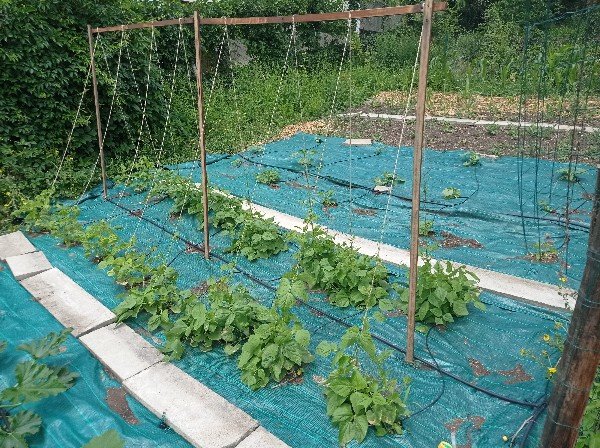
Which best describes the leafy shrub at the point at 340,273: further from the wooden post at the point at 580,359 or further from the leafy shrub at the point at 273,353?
the wooden post at the point at 580,359

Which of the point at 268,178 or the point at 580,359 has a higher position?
the point at 580,359

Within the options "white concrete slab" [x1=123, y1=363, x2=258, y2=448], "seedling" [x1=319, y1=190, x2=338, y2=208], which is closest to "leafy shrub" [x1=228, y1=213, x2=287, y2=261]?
"seedling" [x1=319, y1=190, x2=338, y2=208]

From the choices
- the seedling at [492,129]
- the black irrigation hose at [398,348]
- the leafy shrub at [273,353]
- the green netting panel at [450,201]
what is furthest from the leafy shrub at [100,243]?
the seedling at [492,129]

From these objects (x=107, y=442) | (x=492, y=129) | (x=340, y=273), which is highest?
(x=107, y=442)

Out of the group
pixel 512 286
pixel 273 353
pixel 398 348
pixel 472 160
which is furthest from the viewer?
pixel 472 160

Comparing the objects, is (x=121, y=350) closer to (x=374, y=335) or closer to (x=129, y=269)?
(x=129, y=269)

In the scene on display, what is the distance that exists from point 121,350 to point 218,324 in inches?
24.6

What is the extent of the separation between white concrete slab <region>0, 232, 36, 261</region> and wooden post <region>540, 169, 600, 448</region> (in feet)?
14.1

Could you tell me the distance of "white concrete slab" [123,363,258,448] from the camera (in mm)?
2357

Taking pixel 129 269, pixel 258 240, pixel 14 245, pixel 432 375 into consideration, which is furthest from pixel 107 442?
pixel 14 245

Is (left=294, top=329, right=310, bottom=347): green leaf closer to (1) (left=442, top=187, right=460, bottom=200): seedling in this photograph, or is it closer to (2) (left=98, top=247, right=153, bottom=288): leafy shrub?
(2) (left=98, top=247, right=153, bottom=288): leafy shrub

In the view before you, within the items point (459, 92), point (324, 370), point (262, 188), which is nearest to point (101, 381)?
point (324, 370)

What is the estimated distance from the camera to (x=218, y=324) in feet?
9.96

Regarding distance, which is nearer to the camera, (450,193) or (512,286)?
(512,286)
